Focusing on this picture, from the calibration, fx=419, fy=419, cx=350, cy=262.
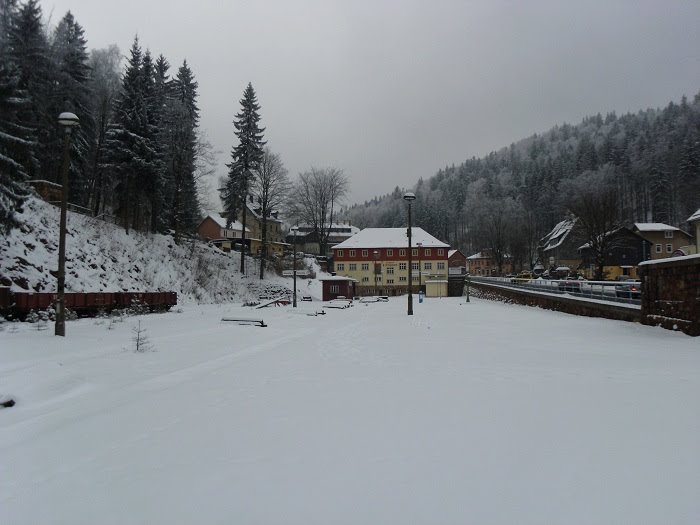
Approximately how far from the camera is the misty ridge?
74562mm

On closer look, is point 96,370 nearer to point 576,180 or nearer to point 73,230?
point 73,230

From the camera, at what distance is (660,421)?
5.04 m

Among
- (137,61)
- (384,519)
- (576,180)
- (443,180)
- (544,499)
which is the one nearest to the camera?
(384,519)

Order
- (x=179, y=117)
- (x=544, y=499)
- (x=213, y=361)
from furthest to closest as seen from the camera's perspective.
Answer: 1. (x=179, y=117)
2. (x=213, y=361)
3. (x=544, y=499)

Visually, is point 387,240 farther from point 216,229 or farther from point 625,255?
point 625,255

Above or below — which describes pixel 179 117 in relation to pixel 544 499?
above

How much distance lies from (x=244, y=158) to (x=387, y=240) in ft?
113

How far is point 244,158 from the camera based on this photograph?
48281 millimetres

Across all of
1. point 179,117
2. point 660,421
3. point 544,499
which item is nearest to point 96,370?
point 544,499

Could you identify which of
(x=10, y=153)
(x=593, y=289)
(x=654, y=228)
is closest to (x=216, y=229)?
(x=10, y=153)

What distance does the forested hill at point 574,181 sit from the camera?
7688cm

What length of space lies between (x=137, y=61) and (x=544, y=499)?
140ft

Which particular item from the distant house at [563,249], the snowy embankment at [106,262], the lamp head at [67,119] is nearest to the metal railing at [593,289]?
the lamp head at [67,119]

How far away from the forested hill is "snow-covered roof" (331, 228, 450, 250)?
10.6 meters
